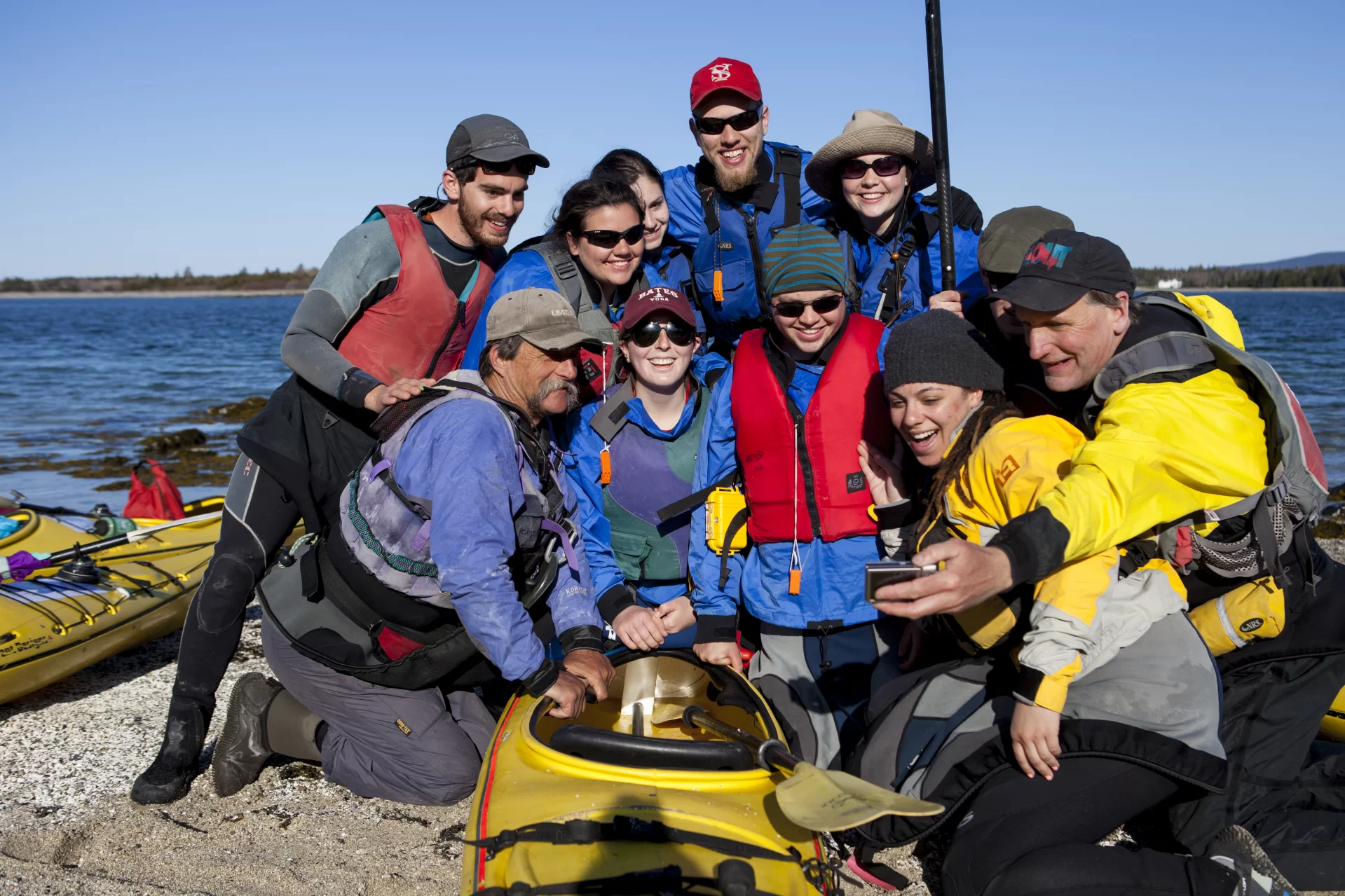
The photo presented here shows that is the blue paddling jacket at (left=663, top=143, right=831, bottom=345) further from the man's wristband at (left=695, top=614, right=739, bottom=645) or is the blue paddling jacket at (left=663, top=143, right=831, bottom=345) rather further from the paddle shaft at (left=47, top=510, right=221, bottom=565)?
the paddle shaft at (left=47, top=510, right=221, bottom=565)

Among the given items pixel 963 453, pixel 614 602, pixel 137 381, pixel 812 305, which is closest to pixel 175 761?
pixel 614 602

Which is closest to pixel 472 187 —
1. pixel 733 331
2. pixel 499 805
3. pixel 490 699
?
pixel 733 331

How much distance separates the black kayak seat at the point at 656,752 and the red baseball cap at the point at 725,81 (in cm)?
304

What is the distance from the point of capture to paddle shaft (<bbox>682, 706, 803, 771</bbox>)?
2.71m

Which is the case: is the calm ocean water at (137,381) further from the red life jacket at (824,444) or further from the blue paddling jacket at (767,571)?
the blue paddling jacket at (767,571)

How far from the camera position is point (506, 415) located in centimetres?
325

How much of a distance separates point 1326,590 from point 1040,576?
1.43 meters

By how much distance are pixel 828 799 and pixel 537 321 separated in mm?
1767

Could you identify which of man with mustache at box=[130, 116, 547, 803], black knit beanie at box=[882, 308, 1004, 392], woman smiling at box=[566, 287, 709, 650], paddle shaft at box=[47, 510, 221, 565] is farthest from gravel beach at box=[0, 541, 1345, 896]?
black knit beanie at box=[882, 308, 1004, 392]

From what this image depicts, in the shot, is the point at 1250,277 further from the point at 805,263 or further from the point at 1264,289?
the point at 805,263

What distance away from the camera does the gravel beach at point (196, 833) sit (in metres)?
3.18

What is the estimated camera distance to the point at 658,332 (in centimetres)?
368

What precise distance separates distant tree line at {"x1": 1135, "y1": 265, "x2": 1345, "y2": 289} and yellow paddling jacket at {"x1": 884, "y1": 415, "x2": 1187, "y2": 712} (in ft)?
449

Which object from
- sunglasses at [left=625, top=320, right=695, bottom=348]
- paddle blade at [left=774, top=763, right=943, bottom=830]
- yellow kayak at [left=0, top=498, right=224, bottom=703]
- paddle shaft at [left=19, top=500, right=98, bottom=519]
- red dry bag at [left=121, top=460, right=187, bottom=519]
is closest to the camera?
paddle blade at [left=774, top=763, right=943, bottom=830]
